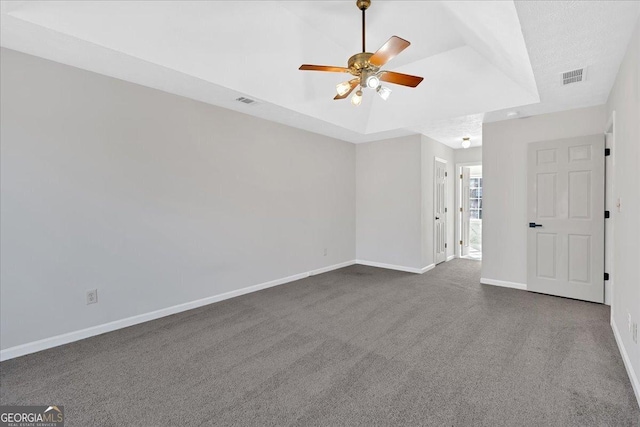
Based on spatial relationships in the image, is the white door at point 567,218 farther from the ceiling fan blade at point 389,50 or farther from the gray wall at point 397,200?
the ceiling fan blade at point 389,50

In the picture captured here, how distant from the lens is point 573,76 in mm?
2846

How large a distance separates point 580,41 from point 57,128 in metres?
4.29

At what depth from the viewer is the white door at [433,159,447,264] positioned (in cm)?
579

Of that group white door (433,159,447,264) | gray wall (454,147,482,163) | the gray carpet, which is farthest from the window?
the gray carpet

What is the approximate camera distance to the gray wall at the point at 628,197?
2.00 meters

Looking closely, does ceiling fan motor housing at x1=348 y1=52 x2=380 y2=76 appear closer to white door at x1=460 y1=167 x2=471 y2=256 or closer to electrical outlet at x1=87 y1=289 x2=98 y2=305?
electrical outlet at x1=87 y1=289 x2=98 y2=305

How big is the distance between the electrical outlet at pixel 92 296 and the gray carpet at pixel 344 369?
0.36 m

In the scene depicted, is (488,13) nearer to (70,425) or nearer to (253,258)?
(253,258)

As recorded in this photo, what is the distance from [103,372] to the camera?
88.0 inches

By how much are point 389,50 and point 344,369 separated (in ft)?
8.23

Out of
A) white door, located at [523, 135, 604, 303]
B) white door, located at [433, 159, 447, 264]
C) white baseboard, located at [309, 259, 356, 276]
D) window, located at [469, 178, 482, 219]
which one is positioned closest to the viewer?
white door, located at [523, 135, 604, 303]

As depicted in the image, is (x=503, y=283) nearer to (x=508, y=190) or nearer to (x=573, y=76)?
(x=508, y=190)

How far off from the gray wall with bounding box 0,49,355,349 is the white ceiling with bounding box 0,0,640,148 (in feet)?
0.90

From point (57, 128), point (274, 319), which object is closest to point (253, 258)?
point (274, 319)
